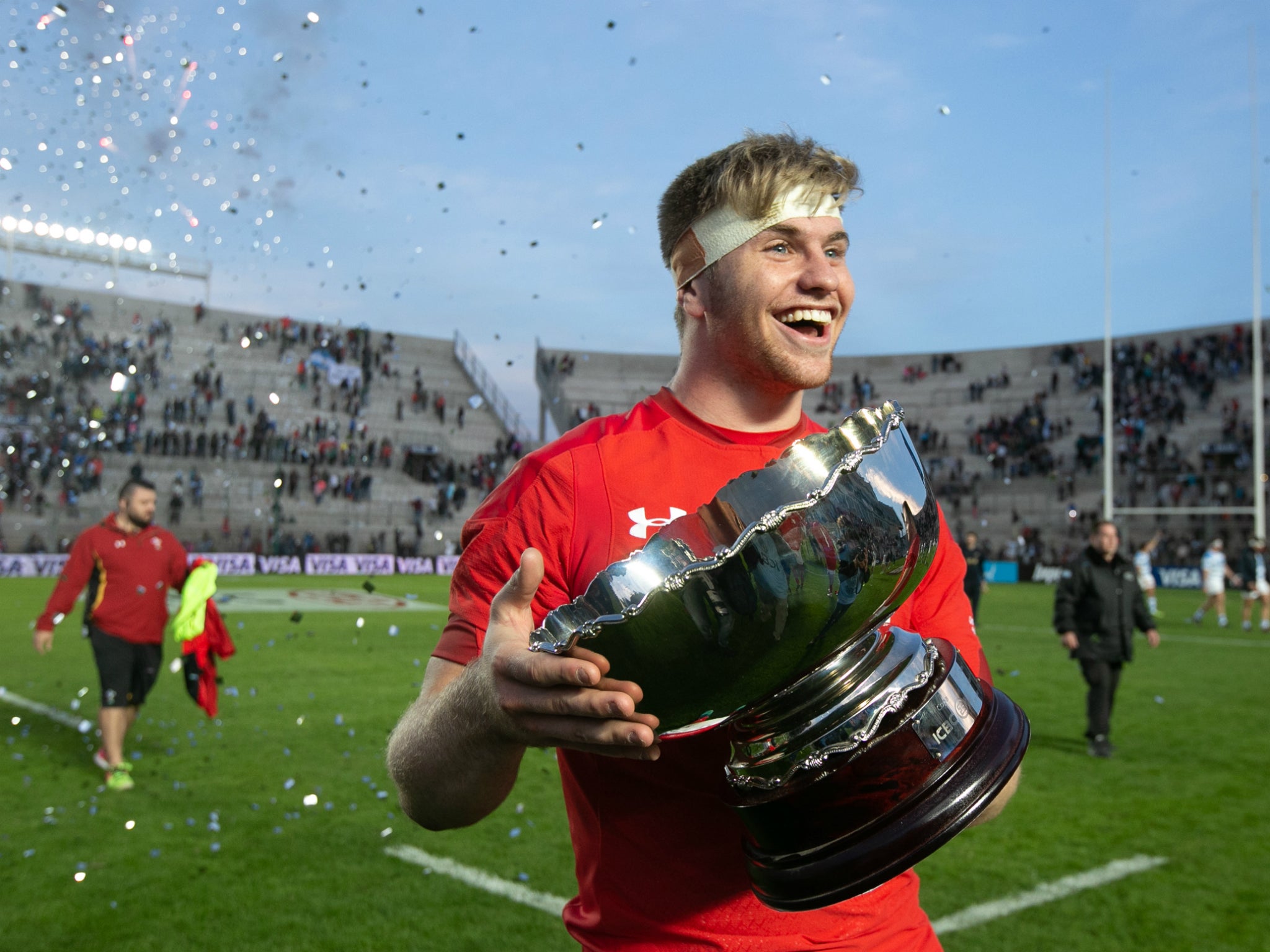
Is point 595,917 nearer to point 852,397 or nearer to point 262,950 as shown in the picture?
point 262,950

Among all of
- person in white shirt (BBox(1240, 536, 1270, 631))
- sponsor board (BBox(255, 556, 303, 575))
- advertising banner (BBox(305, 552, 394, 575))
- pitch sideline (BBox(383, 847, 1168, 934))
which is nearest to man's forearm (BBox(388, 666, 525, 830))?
pitch sideline (BBox(383, 847, 1168, 934))

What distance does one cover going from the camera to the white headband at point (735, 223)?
1.81m

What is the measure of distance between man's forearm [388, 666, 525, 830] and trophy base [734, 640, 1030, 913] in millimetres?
364

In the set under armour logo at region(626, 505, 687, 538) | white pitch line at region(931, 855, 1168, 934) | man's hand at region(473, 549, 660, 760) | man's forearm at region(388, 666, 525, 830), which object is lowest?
white pitch line at region(931, 855, 1168, 934)

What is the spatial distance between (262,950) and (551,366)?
42755 mm

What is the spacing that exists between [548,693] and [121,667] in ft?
24.2

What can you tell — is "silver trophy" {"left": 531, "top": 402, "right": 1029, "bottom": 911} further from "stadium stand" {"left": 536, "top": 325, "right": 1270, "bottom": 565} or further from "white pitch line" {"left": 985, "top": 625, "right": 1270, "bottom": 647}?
"stadium stand" {"left": 536, "top": 325, "right": 1270, "bottom": 565}

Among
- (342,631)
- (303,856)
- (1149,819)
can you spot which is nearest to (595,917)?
(303,856)

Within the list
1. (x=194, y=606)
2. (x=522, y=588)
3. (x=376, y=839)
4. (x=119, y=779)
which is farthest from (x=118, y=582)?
(x=522, y=588)

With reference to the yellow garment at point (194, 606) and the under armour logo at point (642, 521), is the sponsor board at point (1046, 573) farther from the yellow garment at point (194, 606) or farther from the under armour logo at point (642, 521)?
the under armour logo at point (642, 521)

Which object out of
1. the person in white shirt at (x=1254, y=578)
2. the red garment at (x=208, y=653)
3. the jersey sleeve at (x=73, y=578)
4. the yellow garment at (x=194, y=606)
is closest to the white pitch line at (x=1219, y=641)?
the person in white shirt at (x=1254, y=578)

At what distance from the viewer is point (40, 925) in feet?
15.2

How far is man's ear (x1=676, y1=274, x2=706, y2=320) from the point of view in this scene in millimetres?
1960

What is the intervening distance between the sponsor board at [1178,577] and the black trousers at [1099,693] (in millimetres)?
26540
